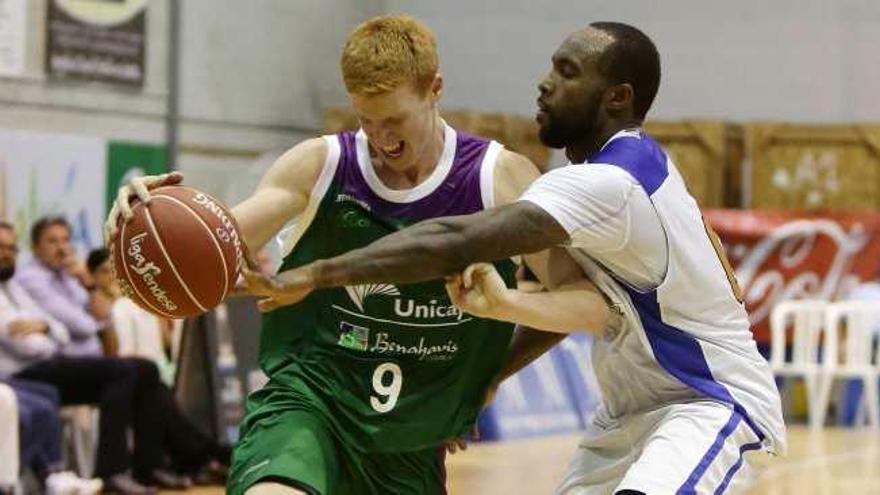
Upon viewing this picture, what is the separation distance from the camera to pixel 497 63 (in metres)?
18.4

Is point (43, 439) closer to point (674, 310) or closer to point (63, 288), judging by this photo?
point (63, 288)

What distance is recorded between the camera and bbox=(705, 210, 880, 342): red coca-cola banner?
16391 mm

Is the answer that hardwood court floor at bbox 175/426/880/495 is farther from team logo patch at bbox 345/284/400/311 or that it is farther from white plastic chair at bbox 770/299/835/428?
team logo patch at bbox 345/284/400/311

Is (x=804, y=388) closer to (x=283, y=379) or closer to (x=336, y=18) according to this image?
(x=336, y=18)

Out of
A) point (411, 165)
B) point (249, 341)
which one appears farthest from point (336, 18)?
point (411, 165)

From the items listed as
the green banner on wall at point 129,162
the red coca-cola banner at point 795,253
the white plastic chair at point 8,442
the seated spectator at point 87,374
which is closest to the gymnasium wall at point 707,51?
the red coca-cola banner at point 795,253

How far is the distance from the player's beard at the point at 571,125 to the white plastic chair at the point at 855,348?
11.6 metres

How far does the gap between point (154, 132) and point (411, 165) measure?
421 inches

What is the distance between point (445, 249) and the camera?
158 inches

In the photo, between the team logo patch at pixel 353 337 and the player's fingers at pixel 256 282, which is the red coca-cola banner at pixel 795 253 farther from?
the player's fingers at pixel 256 282

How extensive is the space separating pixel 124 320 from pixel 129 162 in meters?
4.08

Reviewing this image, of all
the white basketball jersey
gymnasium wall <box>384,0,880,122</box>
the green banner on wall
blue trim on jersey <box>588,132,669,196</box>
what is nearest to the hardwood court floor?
the green banner on wall

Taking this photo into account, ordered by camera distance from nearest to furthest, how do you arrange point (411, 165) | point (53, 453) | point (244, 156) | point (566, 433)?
1. point (411, 165)
2. point (53, 453)
3. point (566, 433)
4. point (244, 156)

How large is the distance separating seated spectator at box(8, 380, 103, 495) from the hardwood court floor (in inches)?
36.4
